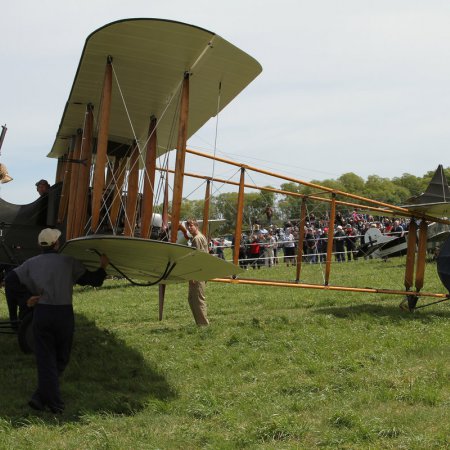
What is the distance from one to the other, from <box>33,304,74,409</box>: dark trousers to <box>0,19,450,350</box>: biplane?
0.68 meters

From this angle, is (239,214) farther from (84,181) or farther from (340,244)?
(340,244)

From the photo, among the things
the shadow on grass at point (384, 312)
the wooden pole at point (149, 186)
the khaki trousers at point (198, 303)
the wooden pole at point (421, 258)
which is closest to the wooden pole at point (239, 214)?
the khaki trousers at point (198, 303)

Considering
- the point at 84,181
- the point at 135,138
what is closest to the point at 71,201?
the point at 84,181

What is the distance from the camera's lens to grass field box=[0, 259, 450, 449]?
463 cm

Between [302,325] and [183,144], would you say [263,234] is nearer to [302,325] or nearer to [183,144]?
[302,325]

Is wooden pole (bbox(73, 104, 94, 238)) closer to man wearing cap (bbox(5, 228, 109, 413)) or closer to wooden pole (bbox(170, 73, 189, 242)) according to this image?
wooden pole (bbox(170, 73, 189, 242))

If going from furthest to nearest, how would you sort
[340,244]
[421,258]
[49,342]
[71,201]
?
[340,244]
[421,258]
[71,201]
[49,342]

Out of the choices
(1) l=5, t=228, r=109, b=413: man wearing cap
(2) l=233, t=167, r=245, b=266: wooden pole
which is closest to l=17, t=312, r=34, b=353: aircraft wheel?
(1) l=5, t=228, r=109, b=413: man wearing cap

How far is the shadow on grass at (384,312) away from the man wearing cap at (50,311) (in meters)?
5.08

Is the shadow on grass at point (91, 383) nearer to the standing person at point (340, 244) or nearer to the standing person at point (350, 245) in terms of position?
the standing person at point (350, 245)

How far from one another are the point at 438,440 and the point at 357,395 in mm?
1257

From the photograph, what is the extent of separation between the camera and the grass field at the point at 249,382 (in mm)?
4633

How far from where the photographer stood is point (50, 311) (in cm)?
544

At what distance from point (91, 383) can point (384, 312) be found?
530 centimetres
